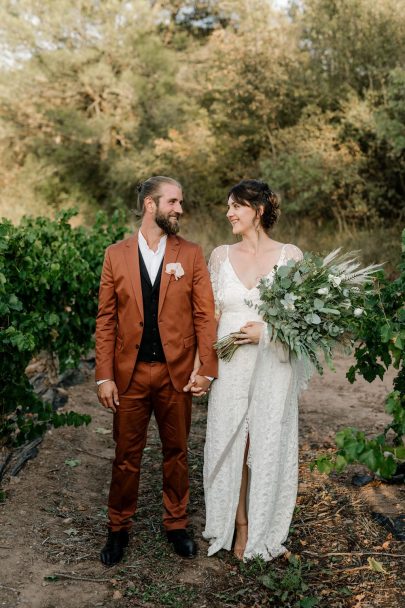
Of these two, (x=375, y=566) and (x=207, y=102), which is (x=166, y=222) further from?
(x=207, y=102)

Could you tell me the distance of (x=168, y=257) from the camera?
382 centimetres

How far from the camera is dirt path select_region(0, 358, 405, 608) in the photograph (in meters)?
3.54

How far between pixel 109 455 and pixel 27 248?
6.50ft

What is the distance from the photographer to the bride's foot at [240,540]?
396 centimetres

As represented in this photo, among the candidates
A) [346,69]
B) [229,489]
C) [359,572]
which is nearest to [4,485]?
[229,489]

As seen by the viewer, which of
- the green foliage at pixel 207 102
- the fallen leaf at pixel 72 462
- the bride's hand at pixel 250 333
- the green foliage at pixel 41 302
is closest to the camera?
the bride's hand at pixel 250 333

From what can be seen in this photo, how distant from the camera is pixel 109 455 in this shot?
5.65 metres

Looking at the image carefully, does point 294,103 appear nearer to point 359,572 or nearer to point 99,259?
point 99,259

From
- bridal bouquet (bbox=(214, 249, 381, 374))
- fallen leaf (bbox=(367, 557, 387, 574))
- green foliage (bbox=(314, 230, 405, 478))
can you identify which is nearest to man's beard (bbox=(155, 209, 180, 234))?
bridal bouquet (bbox=(214, 249, 381, 374))

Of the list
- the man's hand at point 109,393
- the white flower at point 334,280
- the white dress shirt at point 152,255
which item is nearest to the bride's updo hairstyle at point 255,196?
the white dress shirt at point 152,255

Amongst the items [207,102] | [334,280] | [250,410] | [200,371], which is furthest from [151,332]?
[207,102]

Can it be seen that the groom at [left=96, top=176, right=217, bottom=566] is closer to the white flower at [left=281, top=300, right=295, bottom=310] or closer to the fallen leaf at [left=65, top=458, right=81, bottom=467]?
the white flower at [left=281, top=300, right=295, bottom=310]

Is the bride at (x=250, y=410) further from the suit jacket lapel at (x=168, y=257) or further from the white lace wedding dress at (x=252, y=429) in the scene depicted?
the suit jacket lapel at (x=168, y=257)

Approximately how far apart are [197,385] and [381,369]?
1.16 meters
